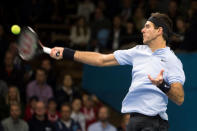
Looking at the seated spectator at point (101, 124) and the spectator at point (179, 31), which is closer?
the seated spectator at point (101, 124)

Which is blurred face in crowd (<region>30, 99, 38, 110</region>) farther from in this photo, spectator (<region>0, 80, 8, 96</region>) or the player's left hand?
the player's left hand

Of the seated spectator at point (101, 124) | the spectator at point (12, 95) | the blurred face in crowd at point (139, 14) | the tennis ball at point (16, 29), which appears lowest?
the seated spectator at point (101, 124)

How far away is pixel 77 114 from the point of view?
35.9 ft

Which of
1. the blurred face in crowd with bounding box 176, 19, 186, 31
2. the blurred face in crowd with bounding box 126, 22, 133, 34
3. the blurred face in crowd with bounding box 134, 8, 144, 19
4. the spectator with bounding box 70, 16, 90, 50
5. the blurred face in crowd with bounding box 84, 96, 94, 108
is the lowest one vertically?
the blurred face in crowd with bounding box 84, 96, 94, 108

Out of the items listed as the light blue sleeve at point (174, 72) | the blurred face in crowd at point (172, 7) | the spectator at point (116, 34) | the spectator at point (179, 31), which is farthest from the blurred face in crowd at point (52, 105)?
the light blue sleeve at point (174, 72)

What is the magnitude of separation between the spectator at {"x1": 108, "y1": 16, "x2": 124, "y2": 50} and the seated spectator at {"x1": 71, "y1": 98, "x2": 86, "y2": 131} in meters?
2.51

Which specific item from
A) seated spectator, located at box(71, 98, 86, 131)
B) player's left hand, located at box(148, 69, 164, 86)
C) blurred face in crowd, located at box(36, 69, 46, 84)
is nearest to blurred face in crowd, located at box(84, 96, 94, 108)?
seated spectator, located at box(71, 98, 86, 131)

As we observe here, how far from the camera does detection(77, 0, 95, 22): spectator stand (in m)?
15.1

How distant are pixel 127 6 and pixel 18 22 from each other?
9.75 feet

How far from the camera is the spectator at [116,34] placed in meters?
12.9

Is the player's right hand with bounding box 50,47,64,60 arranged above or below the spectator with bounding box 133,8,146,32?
above

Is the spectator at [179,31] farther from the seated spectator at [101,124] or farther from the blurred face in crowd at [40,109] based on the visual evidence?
the blurred face in crowd at [40,109]

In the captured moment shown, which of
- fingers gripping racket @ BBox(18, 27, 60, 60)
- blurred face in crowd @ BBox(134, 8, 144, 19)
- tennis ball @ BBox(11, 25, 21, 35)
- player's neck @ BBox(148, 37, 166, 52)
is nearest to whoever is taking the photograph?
player's neck @ BBox(148, 37, 166, 52)

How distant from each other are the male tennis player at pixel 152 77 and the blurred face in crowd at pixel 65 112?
513 centimetres
